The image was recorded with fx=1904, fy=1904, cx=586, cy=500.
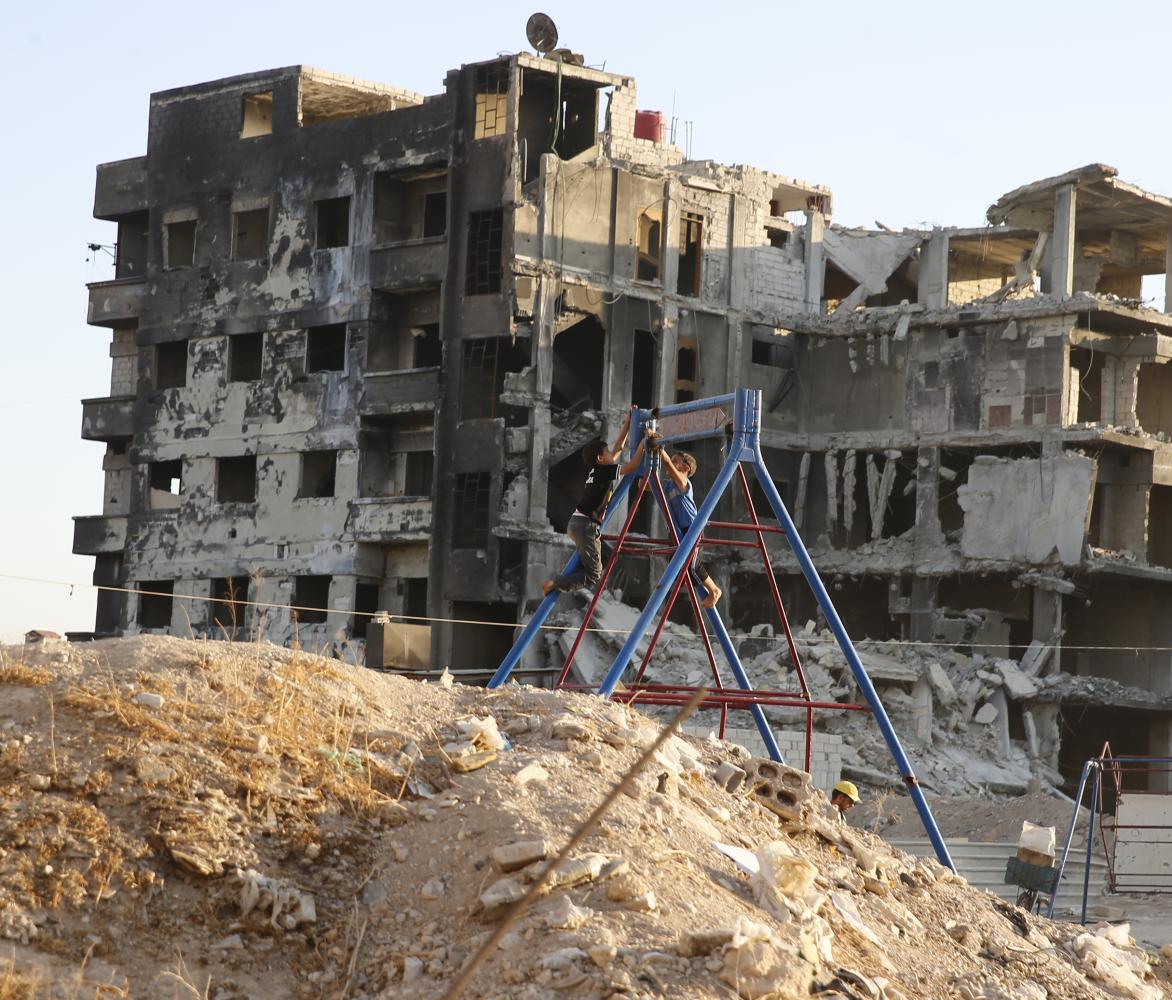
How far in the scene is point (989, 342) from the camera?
39938 mm

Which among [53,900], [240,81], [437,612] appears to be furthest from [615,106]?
[53,900]

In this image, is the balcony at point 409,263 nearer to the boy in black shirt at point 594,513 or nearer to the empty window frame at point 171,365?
the empty window frame at point 171,365

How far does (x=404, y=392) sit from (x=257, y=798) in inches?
1225

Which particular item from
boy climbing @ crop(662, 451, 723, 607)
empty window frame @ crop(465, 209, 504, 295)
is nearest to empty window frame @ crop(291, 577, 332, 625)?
empty window frame @ crop(465, 209, 504, 295)

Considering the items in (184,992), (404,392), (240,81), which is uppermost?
(240,81)

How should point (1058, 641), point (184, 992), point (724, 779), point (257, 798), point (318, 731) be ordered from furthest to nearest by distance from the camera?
point (1058, 641)
point (724, 779)
point (318, 731)
point (257, 798)
point (184, 992)

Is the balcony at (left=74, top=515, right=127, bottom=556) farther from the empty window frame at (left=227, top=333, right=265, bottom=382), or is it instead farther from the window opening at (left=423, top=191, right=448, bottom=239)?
the window opening at (left=423, top=191, right=448, bottom=239)

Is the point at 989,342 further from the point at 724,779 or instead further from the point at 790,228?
the point at 724,779

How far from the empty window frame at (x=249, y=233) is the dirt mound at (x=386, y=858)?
3387cm

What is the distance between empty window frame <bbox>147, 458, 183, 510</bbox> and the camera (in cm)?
4422

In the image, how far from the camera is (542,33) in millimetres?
41219

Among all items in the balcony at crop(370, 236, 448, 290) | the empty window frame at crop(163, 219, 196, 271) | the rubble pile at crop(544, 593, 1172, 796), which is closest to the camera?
the rubble pile at crop(544, 593, 1172, 796)

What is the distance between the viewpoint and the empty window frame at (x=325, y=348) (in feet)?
139

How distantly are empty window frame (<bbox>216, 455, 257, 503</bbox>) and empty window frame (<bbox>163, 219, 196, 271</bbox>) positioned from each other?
529 cm
